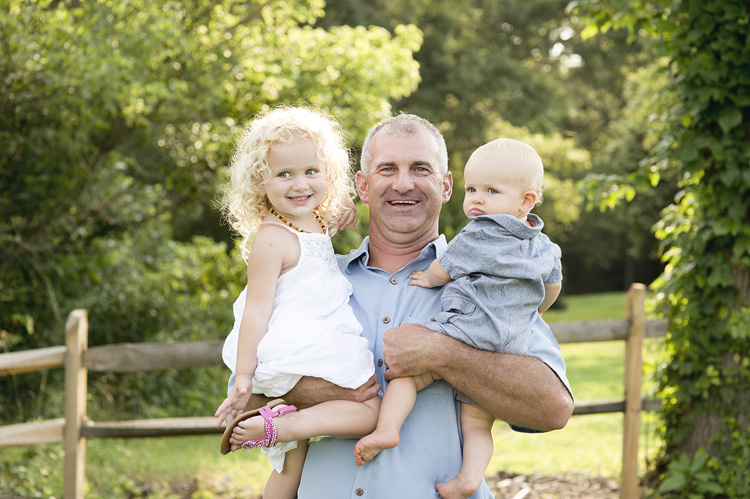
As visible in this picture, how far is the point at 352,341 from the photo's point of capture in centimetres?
212

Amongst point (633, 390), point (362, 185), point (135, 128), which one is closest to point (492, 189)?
point (362, 185)

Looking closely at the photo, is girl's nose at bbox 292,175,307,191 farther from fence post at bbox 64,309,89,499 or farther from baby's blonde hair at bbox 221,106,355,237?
fence post at bbox 64,309,89,499

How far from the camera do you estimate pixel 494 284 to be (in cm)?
208

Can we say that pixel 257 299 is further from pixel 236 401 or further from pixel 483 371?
pixel 483 371

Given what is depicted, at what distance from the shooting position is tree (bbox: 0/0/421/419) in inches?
230

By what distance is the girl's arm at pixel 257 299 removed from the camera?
198cm

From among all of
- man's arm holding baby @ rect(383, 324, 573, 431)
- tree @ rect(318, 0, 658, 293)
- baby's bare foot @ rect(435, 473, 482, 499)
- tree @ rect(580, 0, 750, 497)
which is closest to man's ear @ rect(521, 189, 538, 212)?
man's arm holding baby @ rect(383, 324, 573, 431)

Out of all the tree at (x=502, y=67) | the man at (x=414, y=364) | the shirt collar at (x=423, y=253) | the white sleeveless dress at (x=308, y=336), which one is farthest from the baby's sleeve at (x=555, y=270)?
the tree at (x=502, y=67)

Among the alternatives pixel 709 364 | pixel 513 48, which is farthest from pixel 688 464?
pixel 513 48

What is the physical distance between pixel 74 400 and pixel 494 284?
3.21 m

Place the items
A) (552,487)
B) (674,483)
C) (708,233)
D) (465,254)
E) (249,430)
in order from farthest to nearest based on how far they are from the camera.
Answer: (552,487) → (674,483) → (708,233) → (465,254) → (249,430)

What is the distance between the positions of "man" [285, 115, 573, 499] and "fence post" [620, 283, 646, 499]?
3.11m

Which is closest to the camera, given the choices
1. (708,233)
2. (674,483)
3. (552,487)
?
(708,233)

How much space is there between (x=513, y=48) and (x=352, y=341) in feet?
60.2
